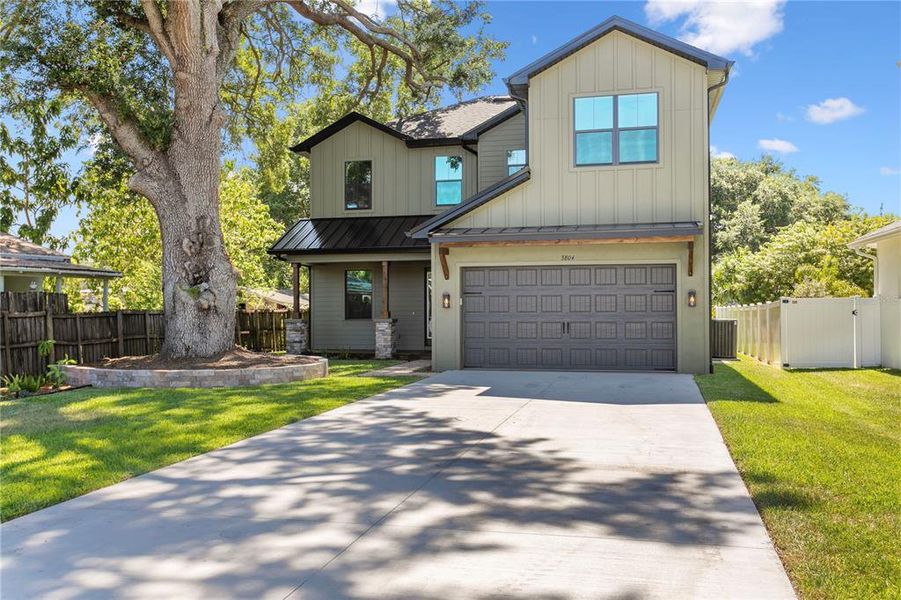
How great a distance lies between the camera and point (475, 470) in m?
6.11

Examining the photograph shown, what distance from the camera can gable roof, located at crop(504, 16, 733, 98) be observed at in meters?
13.7

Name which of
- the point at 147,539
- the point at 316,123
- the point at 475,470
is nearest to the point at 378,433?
the point at 475,470

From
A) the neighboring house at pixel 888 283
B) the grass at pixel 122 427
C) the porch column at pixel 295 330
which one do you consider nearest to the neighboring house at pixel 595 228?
the grass at pixel 122 427

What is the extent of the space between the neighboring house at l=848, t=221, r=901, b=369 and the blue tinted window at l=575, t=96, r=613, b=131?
6.35m

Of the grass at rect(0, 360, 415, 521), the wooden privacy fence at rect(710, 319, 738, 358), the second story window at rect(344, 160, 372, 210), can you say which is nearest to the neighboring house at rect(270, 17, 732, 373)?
the grass at rect(0, 360, 415, 521)

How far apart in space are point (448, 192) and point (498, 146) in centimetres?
206

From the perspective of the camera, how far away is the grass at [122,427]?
589 centimetres

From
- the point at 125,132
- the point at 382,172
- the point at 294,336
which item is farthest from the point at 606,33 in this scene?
the point at 294,336

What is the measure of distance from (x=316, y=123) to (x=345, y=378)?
15.6 m

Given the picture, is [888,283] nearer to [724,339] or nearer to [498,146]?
[724,339]

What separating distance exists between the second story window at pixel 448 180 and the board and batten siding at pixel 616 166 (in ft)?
16.8

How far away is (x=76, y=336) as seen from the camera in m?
13.8

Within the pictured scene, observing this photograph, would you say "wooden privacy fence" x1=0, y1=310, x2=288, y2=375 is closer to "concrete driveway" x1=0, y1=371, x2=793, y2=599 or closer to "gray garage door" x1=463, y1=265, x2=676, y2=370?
"gray garage door" x1=463, y1=265, x2=676, y2=370

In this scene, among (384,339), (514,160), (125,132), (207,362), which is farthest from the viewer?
(514,160)
